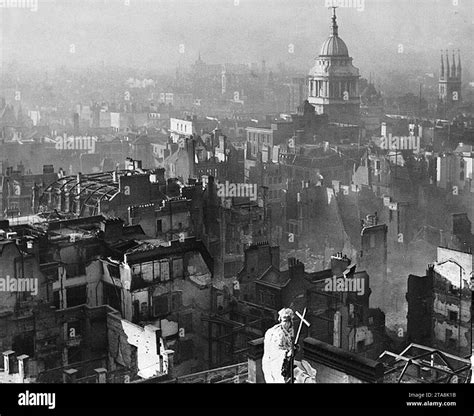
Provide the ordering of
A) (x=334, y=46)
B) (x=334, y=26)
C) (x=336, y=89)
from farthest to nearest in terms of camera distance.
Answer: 1. (x=336, y=89)
2. (x=334, y=46)
3. (x=334, y=26)

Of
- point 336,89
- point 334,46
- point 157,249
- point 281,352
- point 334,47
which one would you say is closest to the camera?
point 281,352

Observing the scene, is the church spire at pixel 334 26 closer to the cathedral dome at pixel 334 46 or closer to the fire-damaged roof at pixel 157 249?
the cathedral dome at pixel 334 46

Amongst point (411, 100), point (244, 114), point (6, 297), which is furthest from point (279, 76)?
point (6, 297)

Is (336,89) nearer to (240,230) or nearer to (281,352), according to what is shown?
(240,230)

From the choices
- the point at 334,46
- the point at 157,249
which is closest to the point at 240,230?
the point at 157,249

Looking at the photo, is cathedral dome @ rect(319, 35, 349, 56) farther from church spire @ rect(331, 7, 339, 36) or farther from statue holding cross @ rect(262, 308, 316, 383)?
statue holding cross @ rect(262, 308, 316, 383)

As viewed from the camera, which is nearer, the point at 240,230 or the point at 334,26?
the point at 240,230

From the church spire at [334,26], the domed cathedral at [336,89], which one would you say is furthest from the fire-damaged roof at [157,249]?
the domed cathedral at [336,89]

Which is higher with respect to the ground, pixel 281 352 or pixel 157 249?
pixel 281 352
